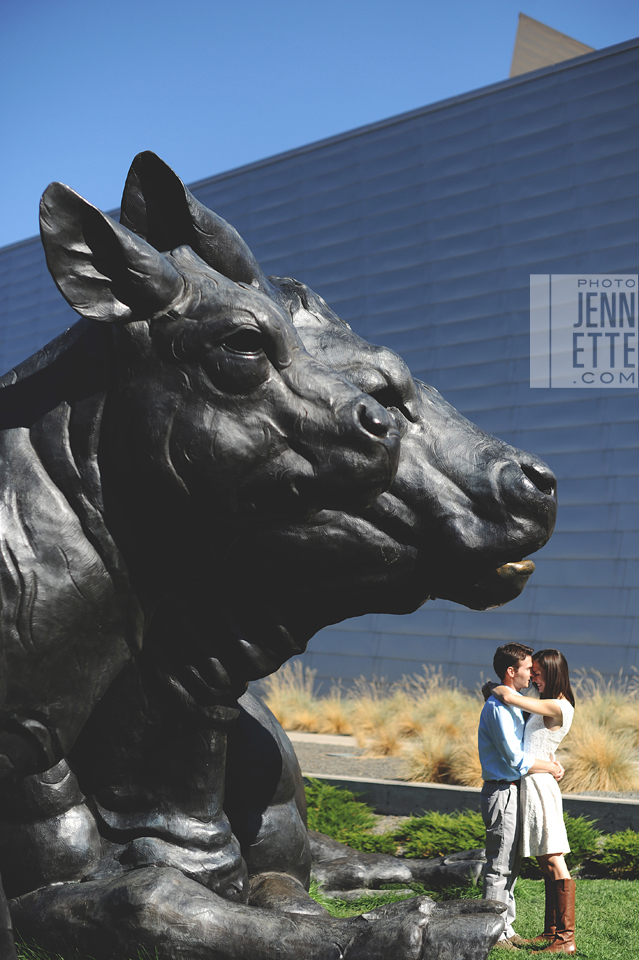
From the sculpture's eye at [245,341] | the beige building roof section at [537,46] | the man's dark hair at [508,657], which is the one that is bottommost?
the man's dark hair at [508,657]

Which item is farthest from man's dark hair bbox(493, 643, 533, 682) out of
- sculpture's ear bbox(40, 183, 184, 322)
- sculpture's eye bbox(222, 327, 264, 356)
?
sculpture's ear bbox(40, 183, 184, 322)

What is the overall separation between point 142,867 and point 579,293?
56.6 ft

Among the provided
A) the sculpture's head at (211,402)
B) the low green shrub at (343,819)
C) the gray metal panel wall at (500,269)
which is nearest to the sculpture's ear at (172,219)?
the sculpture's head at (211,402)

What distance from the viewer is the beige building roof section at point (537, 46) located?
35.3 metres

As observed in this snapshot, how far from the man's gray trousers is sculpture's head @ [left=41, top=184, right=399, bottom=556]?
3371 mm

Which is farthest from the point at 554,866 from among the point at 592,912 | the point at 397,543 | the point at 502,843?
the point at 397,543

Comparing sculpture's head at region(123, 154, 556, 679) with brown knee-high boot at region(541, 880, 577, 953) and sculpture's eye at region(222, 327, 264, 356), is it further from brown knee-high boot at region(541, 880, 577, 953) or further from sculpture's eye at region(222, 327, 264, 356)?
brown knee-high boot at region(541, 880, 577, 953)

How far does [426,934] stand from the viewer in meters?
2.45

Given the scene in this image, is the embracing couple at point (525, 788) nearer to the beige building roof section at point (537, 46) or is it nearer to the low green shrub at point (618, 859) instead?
the low green shrub at point (618, 859)

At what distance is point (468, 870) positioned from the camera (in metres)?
4.74

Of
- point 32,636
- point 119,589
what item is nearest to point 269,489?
point 119,589

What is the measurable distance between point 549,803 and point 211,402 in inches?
145

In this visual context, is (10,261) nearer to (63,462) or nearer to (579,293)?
(579,293)

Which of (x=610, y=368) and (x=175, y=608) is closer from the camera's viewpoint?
(x=175, y=608)
